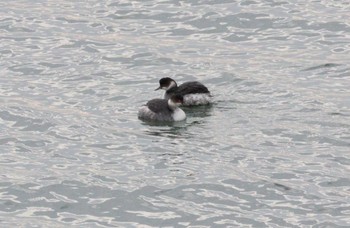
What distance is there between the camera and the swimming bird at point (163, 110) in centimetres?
2861

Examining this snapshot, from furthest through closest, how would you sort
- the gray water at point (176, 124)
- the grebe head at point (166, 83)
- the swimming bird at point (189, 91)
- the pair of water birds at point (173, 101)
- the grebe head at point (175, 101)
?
the grebe head at point (166, 83) → the swimming bird at point (189, 91) → the grebe head at point (175, 101) → the pair of water birds at point (173, 101) → the gray water at point (176, 124)

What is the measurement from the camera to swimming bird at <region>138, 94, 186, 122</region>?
93.9ft

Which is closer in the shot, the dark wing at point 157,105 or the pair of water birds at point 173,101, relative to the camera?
the pair of water birds at point 173,101

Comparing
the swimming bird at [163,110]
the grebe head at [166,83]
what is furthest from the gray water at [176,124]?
the grebe head at [166,83]

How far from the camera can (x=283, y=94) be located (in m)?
29.7

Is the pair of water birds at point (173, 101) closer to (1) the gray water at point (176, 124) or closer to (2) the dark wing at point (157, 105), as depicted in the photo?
(2) the dark wing at point (157, 105)

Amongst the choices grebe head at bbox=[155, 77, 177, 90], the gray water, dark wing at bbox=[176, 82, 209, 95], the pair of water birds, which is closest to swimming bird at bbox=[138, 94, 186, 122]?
the pair of water birds

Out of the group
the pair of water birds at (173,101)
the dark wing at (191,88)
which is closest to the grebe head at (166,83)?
the pair of water birds at (173,101)

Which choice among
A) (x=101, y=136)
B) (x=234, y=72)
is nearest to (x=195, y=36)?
(x=234, y=72)

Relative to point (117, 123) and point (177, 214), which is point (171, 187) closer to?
point (177, 214)

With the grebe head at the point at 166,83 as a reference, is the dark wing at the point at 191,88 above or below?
below

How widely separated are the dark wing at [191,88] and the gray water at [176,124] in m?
0.48

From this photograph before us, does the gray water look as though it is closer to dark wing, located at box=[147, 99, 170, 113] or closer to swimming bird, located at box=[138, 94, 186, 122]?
swimming bird, located at box=[138, 94, 186, 122]

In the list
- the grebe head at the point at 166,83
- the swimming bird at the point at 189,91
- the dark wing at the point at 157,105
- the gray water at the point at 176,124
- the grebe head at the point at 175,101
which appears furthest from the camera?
the grebe head at the point at 166,83
